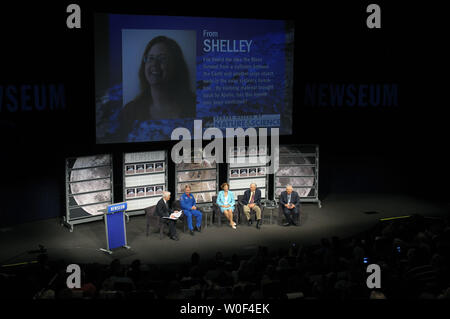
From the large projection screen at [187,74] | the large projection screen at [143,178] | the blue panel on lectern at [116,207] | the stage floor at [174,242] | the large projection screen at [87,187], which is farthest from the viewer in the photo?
the large projection screen at [143,178]

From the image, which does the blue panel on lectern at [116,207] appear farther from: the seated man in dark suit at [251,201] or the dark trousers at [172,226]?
the seated man in dark suit at [251,201]

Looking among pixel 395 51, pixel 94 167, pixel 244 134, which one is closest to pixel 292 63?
pixel 244 134

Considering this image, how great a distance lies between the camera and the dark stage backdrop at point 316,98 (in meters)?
11.1

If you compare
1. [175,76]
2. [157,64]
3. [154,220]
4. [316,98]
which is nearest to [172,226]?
[154,220]

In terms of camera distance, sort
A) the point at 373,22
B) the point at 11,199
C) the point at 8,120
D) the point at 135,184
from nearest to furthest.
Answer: the point at 8,120 → the point at 11,199 → the point at 135,184 → the point at 373,22

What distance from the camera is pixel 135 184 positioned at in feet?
41.4

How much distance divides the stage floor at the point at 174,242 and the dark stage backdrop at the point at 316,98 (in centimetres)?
92

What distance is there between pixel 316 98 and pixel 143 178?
423cm

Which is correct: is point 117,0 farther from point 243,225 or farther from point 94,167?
point 243,225

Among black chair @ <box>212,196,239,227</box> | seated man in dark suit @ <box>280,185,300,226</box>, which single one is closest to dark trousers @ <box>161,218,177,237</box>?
black chair @ <box>212,196,239,227</box>

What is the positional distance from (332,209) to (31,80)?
6.80m

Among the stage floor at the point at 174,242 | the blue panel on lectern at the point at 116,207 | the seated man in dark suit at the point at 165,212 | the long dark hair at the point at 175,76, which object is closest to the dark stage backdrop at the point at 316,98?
the long dark hair at the point at 175,76

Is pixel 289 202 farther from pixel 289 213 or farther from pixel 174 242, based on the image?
pixel 174 242

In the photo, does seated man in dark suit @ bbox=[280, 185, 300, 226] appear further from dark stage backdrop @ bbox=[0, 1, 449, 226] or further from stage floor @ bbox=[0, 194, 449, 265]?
dark stage backdrop @ bbox=[0, 1, 449, 226]
